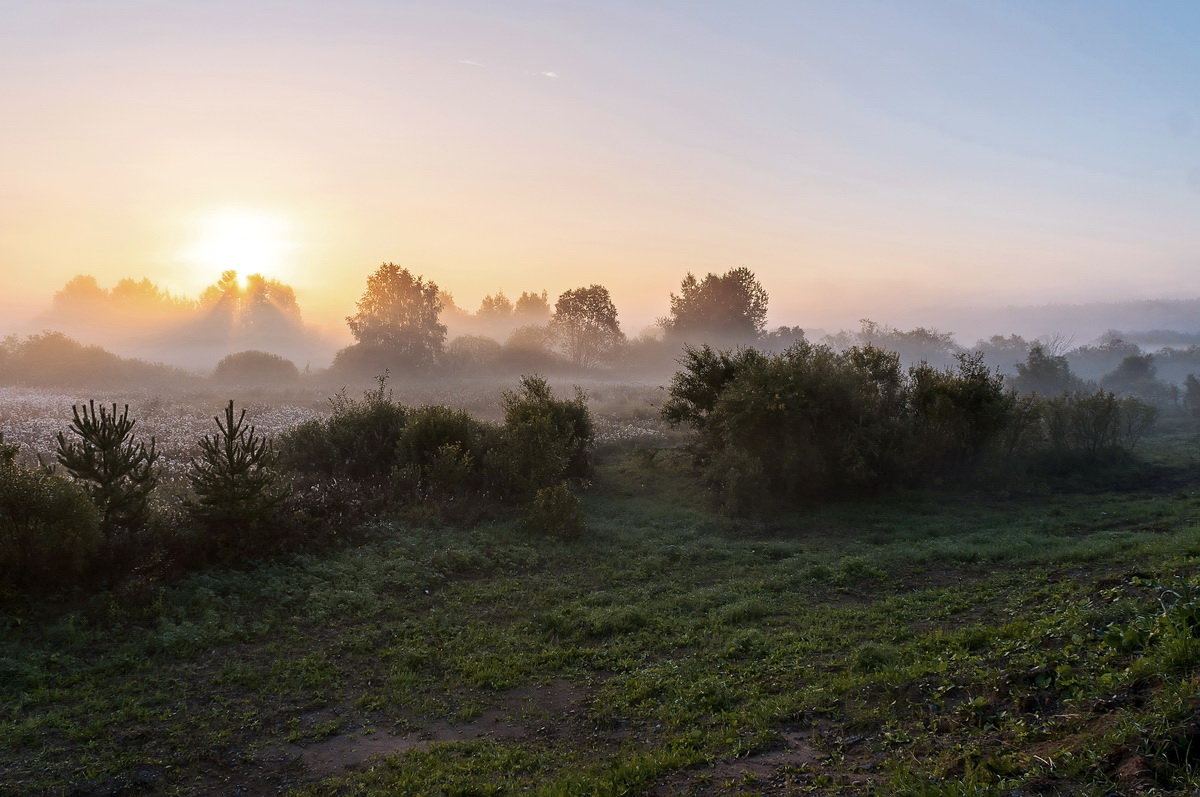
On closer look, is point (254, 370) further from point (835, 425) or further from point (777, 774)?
point (777, 774)

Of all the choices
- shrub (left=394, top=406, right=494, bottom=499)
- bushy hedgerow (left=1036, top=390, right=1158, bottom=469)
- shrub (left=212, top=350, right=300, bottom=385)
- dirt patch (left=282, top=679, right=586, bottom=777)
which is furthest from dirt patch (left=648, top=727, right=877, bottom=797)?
shrub (left=212, top=350, right=300, bottom=385)

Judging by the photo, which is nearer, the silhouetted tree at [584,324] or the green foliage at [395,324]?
the green foliage at [395,324]

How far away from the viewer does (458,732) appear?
7.74 metres

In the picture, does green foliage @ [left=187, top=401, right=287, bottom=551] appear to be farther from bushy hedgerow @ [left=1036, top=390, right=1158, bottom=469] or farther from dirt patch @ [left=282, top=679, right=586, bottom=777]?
bushy hedgerow @ [left=1036, top=390, right=1158, bottom=469]

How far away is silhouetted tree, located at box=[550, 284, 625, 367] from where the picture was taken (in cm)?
7638

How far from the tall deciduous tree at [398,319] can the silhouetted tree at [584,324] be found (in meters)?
15.4

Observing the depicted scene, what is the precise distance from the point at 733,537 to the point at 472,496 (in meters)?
7.49

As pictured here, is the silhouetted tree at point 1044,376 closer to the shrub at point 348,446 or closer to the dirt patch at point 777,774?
the shrub at point 348,446

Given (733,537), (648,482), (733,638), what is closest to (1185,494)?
(733,537)

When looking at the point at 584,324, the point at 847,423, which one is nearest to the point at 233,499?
the point at 847,423

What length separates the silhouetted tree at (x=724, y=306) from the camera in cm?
8150

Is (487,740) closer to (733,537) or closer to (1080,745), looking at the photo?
(1080,745)

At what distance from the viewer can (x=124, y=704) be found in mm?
8031

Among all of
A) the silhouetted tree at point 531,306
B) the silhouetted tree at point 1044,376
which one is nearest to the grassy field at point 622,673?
the silhouetted tree at point 1044,376
